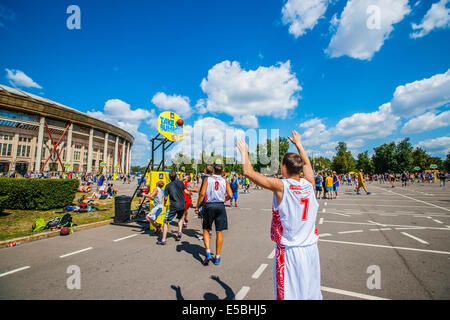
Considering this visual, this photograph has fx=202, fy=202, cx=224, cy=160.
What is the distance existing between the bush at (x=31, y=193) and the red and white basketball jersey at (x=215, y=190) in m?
9.77

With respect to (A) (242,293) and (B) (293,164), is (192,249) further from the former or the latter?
(B) (293,164)

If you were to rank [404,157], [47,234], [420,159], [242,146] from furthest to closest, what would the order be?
[420,159], [404,157], [47,234], [242,146]

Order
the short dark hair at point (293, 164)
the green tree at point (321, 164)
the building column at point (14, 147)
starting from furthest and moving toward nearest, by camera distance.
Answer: the green tree at point (321, 164) < the building column at point (14, 147) < the short dark hair at point (293, 164)

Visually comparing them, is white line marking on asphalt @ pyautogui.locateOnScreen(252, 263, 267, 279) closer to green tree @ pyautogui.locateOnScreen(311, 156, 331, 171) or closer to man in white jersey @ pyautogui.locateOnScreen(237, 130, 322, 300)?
man in white jersey @ pyautogui.locateOnScreen(237, 130, 322, 300)

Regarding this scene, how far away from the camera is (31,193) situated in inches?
372

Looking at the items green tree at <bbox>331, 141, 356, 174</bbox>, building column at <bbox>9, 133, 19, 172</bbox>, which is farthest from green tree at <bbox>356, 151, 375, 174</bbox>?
→ building column at <bbox>9, 133, 19, 172</bbox>

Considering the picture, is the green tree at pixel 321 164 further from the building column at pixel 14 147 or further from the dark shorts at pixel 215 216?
the building column at pixel 14 147

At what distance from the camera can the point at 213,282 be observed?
3455 mm

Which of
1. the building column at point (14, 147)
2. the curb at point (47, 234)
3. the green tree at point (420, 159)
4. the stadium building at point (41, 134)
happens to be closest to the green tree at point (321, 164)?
the green tree at point (420, 159)

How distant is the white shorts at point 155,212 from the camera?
615cm

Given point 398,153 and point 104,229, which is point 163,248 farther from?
point 398,153

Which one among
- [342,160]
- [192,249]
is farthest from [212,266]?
[342,160]

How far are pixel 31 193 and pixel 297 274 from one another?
486 inches
